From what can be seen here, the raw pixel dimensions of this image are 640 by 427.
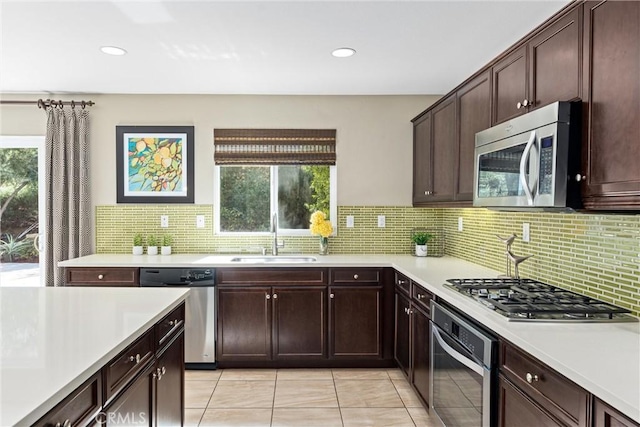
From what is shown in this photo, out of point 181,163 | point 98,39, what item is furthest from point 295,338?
point 98,39

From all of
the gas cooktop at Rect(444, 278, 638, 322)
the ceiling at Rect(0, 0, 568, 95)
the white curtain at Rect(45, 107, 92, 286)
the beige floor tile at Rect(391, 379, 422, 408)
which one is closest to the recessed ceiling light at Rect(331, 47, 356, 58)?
the ceiling at Rect(0, 0, 568, 95)

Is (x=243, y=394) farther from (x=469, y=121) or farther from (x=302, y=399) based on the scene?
(x=469, y=121)

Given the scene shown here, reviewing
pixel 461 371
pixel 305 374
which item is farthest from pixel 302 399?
pixel 461 371

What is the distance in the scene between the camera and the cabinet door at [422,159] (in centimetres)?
344

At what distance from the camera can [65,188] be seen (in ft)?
12.3

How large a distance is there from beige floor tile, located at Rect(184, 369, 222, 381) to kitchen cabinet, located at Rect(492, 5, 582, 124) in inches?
109

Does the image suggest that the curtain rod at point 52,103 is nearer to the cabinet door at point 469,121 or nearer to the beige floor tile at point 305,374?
the beige floor tile at point 305,374

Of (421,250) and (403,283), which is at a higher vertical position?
(421,250)

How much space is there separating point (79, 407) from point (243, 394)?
1.95 meters

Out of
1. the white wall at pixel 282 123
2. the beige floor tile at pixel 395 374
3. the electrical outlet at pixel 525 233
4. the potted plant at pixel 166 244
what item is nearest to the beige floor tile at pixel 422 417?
the beige floor tile at pixel 395 374

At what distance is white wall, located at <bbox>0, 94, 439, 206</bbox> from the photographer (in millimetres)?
3855

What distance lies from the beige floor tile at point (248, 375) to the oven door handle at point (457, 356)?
59.9 inches

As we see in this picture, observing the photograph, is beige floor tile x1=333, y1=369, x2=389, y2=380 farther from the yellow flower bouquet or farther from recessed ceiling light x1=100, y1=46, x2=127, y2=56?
recessed ceiling light x1=100, y1=46, x2=127, y2=56

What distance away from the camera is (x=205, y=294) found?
3.28m
